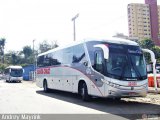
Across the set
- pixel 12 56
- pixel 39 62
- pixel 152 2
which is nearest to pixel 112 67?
pixel 39 62

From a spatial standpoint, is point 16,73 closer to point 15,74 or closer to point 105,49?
point 15,74

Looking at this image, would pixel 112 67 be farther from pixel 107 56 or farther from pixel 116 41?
pixel 116 41

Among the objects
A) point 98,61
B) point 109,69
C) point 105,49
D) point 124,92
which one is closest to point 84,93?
point 98,61

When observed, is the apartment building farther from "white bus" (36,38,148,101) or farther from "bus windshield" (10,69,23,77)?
"white bus" (36,38,148,101)

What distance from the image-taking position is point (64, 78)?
1727 cm

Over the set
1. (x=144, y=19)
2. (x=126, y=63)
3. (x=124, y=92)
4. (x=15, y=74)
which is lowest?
(x=15, y=74)

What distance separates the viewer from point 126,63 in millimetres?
12531

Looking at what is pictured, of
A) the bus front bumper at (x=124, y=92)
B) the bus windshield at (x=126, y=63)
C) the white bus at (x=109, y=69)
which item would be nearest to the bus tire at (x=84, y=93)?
the white bus at (x=109, y=69)

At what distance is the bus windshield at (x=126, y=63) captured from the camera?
12.2 metres

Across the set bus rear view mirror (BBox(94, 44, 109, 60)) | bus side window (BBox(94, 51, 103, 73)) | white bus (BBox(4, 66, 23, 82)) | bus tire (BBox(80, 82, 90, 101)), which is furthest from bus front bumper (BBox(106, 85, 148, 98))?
white bus (BBox(4, 66, 23, 82))

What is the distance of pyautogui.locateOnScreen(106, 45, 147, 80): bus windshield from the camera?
12.2 meters

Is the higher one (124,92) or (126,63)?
(126,63)

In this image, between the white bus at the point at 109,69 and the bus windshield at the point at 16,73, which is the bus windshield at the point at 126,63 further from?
the bus windshield at the point at 16,73

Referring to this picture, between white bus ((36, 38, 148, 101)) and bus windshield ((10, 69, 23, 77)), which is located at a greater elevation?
white bus ((36, 38, 148, 101))
